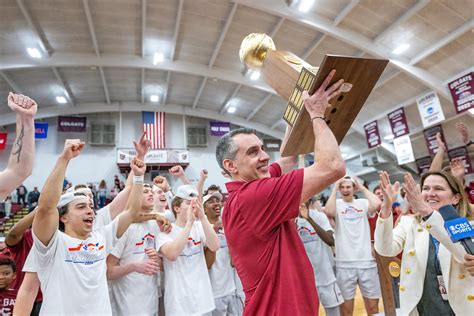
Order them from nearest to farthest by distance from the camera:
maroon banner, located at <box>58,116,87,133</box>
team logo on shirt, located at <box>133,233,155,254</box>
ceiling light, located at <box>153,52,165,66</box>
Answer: team logo on shirt, located at <box>133,233,155,254</box> → ceiling light, located at <box>153,52,165,66</box> → maroon banner, located at <box>58,116,87,133</box>

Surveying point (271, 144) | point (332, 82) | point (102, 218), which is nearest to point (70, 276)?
point (102, 218)

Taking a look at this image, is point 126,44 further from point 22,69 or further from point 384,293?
point 384,293

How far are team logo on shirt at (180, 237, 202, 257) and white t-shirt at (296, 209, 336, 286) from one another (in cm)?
152

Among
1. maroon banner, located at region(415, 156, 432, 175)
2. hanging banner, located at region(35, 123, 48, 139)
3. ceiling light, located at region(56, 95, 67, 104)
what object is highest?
ceiling light, located at region(56, 95, 67, 104)

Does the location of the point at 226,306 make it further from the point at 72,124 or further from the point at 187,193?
the point at 72,124

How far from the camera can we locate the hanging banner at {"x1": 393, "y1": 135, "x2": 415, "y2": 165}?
48.8ft

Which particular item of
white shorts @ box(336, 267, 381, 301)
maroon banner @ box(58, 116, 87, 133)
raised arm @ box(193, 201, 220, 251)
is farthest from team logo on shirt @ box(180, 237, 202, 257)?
maroon banner @ box(58, 116, 87, 133)

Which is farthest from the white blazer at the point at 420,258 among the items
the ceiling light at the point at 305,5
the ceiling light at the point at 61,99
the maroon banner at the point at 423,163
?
the ceiling light at the point at 61,99

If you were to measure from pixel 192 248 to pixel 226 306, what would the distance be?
0.90 meters

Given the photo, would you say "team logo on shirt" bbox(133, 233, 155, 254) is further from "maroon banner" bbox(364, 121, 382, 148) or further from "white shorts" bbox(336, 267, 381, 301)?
"maroon banner" bbox(364, 121, 382, 148)

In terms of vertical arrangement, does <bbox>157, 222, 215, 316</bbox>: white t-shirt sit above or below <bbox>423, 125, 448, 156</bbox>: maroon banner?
below

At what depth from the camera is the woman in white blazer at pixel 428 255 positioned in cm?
196

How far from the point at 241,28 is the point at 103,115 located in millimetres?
12026

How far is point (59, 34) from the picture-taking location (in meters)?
12.5
